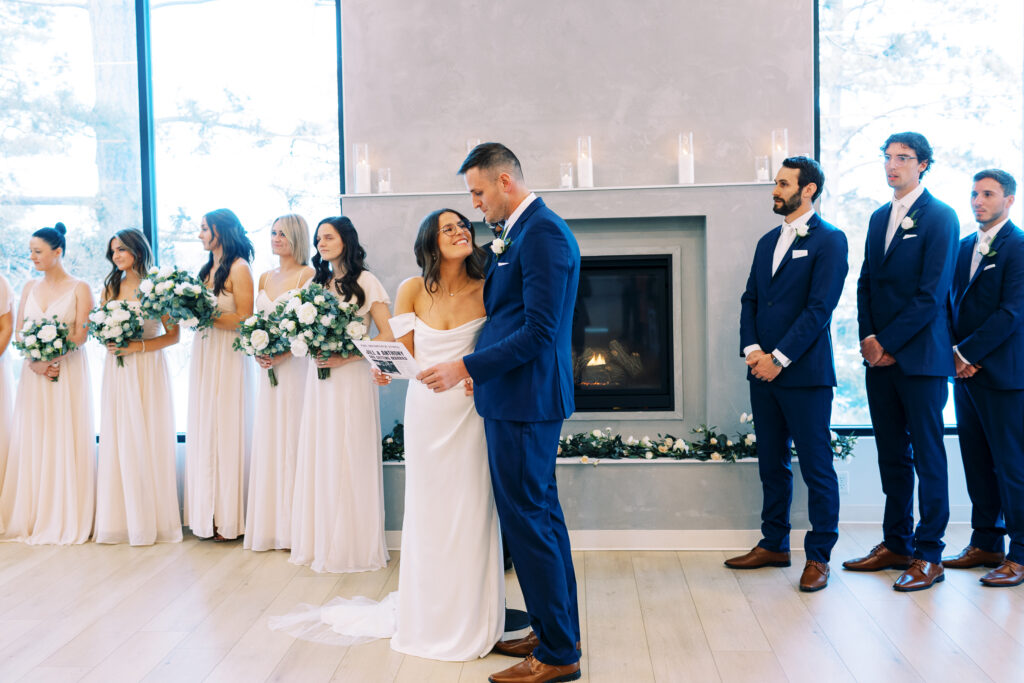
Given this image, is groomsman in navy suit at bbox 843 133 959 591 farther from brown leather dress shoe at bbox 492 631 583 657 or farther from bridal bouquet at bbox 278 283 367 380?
bridal bouquet at bbox 278 283 367 380

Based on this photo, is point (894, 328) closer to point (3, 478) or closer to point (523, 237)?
point (523, 237)

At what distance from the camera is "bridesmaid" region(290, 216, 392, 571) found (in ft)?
14.3

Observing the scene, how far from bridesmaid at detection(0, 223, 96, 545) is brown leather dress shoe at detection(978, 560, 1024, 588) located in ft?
16.1

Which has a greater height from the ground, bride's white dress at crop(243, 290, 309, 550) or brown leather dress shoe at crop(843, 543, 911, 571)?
bride's white dress at crop(243, 290, 309, 550)

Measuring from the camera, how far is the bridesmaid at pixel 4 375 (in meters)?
5.14

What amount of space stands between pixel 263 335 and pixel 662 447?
2316 mm

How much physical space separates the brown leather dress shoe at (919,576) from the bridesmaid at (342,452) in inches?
101

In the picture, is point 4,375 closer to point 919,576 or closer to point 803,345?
point 803,345

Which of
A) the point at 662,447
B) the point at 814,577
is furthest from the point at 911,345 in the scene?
the point at 662,447

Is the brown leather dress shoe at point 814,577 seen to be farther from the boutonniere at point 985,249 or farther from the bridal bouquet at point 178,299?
the bridal bouquet at point 178,299

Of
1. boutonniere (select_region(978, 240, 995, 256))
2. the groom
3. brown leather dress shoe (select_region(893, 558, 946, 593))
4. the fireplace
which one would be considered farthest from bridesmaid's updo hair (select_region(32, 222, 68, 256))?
boutonniere (select_region(978, 240, 995, 256))

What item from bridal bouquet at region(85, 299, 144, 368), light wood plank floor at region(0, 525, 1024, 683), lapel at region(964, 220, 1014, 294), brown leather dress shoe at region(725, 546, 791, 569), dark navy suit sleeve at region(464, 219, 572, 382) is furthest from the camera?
bridal bouquet at region(85, 299, 144, 368)

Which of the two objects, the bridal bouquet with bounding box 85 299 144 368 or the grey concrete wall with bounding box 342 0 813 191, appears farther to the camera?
the grey concrete wall with bounding box 342 0 813 191

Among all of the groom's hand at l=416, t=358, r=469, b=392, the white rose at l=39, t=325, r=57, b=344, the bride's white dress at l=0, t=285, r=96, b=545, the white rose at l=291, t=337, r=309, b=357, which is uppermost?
the white rose at l=39, t=325, r=57, b=344
